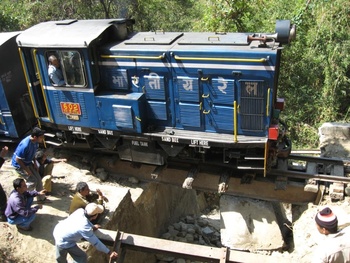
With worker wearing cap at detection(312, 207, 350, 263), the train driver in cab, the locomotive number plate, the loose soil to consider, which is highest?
the train driver in cab

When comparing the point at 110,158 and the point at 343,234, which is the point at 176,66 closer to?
the point at 110,158

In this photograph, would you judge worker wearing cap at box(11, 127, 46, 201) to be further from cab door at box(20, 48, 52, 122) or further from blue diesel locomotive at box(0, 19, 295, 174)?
cab door at box(20, 48, 52, 122)

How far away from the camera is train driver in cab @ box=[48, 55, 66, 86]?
26.6ft

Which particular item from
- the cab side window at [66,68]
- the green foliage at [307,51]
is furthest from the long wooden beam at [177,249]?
the green foliage at [307,51]

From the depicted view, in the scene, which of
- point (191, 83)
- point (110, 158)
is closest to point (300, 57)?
point (191, 83)

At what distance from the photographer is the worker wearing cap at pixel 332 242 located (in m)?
4.63

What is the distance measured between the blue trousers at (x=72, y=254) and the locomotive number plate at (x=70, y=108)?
3.49 m

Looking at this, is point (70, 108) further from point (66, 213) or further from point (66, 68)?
point (66, 213)

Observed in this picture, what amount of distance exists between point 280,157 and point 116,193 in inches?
151

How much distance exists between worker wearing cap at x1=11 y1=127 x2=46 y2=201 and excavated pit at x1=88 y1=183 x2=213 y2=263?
1.75 metres

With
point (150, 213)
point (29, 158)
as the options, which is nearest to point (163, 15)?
point (150, 213)

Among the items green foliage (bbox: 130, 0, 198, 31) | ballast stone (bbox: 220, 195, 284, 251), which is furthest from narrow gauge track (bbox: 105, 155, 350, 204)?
green foliage (bbox: 130, 0, 198, 31)

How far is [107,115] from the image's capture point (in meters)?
8.28

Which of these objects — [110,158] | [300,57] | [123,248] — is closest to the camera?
[123,248]
